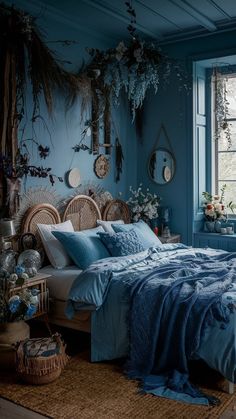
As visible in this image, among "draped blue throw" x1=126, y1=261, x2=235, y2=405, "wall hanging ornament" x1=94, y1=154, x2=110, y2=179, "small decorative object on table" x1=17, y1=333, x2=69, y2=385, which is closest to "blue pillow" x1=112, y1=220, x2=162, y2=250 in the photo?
"wall hanging ornament" x1=94, y1=154, x2=110, y2=179

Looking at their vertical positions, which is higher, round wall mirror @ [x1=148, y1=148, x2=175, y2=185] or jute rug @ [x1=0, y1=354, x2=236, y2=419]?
round wall mirror @ [x1=148, y1=148, x2=175, y2=185]

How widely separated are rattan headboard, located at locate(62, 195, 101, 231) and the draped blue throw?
5.13 ft

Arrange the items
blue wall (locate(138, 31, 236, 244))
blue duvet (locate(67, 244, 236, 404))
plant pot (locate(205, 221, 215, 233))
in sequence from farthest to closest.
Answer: plant pot (locate(205, 221, 215, 233)) → blue wall (locate(138, 31, 236, 244)) → blue duvet (locate(67, 244, 236, 404))

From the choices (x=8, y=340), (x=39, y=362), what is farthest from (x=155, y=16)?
(x=39, y=362)

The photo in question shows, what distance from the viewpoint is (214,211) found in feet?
18.3

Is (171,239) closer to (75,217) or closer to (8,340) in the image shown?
(75,217)

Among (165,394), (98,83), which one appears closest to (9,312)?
(165,394)

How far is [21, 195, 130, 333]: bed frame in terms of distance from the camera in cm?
377

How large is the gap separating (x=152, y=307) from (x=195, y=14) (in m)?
3.15

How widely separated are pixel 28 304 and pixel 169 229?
2.77m

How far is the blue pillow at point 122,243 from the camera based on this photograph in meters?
4.27

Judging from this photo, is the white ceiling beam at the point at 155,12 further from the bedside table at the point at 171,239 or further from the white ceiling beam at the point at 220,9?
the bedside table at the point at 171,239

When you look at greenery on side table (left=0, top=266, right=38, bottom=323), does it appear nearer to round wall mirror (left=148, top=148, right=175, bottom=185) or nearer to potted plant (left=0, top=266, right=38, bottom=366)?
potted plant (left=0, top=266, right=38, bottom=366)

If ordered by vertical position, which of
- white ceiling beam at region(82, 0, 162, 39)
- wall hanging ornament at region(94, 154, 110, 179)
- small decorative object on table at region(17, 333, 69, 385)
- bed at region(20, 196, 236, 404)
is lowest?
small decorative object on table at region(17, 333, 69, 385)
